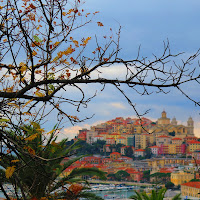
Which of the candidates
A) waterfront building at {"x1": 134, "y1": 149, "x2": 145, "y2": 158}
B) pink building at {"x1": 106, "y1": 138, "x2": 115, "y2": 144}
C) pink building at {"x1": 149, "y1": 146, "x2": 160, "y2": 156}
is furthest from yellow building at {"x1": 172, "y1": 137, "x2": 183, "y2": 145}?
pink building at {"x1": 106, "y1": 138, "x2": 115, "y2": 144}

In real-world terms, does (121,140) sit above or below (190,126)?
below

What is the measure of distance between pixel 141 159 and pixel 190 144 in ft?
30.5

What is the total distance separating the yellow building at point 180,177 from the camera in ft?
150

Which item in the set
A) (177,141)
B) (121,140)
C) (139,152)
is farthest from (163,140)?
(121,140)

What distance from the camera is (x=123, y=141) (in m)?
63.5

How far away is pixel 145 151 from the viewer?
6103cm

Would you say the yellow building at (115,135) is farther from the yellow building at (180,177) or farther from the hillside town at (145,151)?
the yellow building at (180,177)

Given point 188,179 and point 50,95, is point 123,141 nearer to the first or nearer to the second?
point 188,179


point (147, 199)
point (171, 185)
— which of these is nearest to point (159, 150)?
point (171, 185)

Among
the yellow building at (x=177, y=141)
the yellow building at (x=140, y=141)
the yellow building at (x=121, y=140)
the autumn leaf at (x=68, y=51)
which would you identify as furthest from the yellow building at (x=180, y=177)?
the autumn leaf at (x=68, y=51)

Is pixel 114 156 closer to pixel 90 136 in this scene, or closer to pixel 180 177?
pixel 90 136

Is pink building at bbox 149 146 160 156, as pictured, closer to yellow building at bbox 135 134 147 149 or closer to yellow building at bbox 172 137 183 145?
yellow building at bbox 135 134 147 149

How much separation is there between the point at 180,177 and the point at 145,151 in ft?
51.0

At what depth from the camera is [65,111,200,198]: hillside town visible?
164 feet
